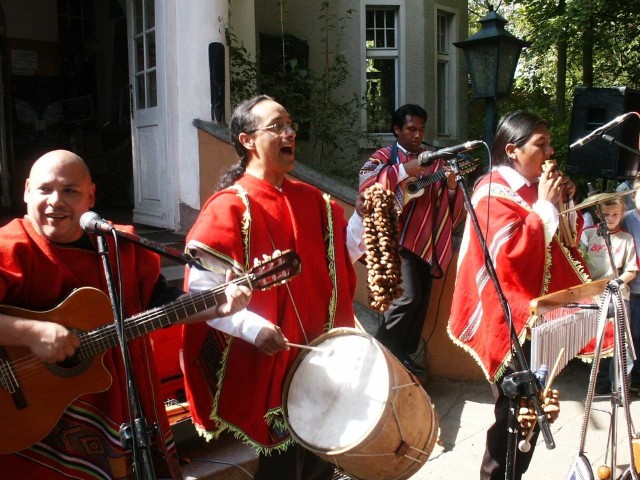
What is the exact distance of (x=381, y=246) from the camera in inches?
112

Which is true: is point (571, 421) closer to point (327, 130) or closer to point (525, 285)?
point (525, 285)

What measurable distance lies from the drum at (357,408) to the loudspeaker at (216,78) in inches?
171

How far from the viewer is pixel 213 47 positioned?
21.4 feet

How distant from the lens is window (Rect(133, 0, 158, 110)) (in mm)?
6922

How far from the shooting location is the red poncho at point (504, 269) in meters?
3.13

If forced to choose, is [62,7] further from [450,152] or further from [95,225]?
[95,225]

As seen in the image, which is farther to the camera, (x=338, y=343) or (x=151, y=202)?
(x=151, y=202)

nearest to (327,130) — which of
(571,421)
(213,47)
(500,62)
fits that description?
(213,47)

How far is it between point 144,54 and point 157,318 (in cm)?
520

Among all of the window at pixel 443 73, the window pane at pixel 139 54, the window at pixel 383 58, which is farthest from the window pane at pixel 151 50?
the window at pixel 443 73

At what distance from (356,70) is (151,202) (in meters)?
4.28

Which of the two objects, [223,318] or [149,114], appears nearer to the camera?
[223,318]

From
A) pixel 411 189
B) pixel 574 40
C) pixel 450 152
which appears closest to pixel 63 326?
pixel 450 152

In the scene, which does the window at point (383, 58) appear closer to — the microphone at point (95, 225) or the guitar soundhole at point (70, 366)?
the guitar soundhole at point (70, 366)
